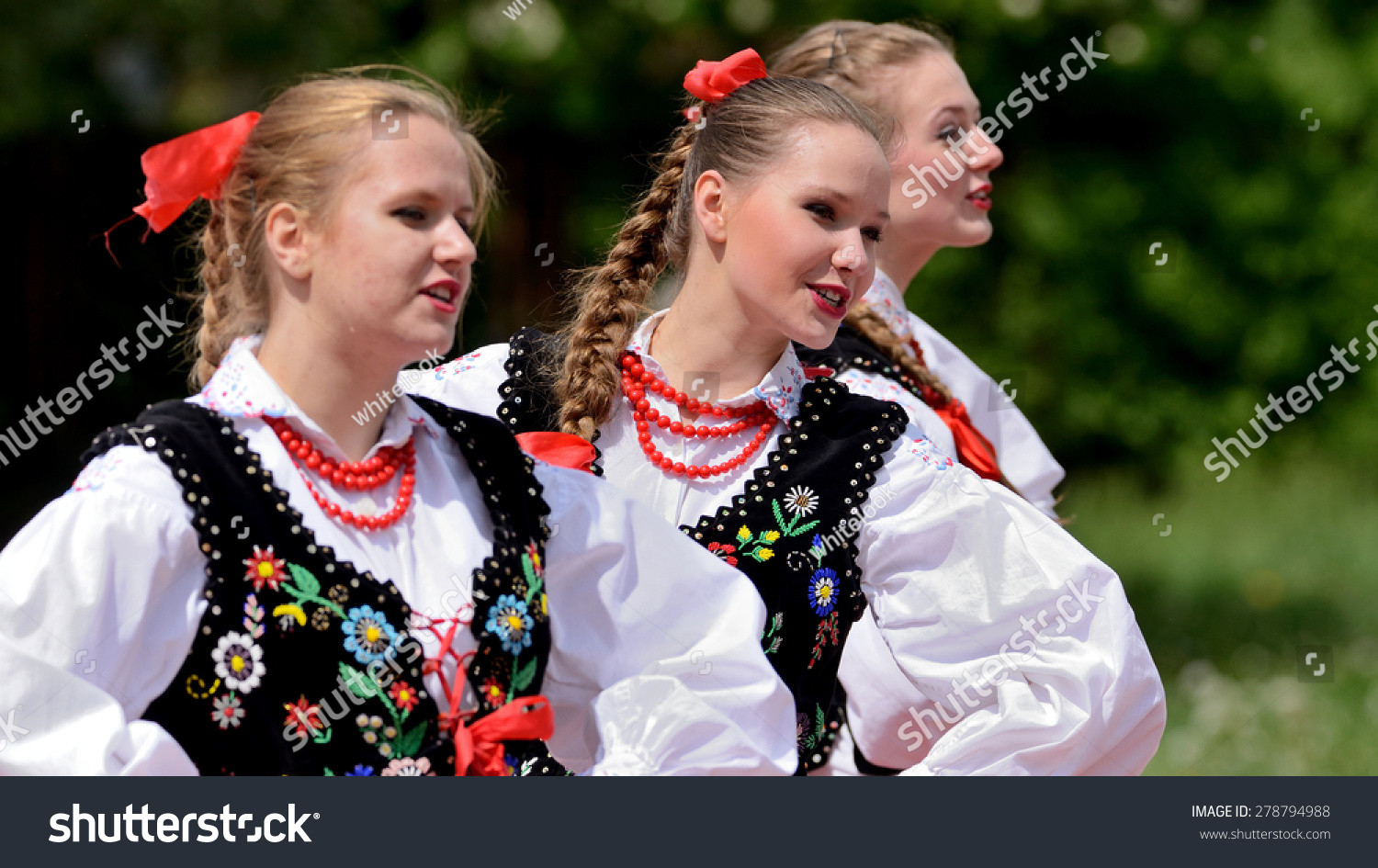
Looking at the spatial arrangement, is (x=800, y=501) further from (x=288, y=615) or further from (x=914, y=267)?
(x=914, y=267)

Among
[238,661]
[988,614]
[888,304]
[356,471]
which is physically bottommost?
[238,661]

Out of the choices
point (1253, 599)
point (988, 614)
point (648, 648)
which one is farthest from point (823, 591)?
point (1253, 599)

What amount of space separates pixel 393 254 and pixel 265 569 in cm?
37

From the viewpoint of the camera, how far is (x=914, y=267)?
123 inches

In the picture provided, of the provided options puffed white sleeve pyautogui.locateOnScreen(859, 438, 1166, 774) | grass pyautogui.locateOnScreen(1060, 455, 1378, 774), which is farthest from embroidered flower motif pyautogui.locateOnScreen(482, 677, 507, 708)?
grass pyautogui.locateOnScreen(1060, 455, 1378, 774)

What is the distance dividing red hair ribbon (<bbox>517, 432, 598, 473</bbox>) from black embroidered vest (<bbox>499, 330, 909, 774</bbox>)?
227mm

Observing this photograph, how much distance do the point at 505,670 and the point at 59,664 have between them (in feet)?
1.61

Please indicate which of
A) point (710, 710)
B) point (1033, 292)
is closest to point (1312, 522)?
point (1033, 292)

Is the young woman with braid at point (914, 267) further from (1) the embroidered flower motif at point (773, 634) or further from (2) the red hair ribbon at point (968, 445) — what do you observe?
(1) the embroidered flower motif at point (773, 634)

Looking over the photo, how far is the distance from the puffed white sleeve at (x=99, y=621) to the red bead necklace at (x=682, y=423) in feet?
2.79

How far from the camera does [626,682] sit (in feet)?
6.09

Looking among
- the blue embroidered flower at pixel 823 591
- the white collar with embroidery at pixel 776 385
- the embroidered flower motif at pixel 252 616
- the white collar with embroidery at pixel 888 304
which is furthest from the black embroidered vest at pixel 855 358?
the embroidered flower motif at pixel 252 616

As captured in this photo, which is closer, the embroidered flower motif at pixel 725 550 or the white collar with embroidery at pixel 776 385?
the embroidered flower motif at pixel 725 550

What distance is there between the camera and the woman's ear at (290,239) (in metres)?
1.73
